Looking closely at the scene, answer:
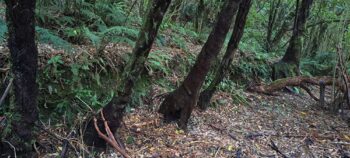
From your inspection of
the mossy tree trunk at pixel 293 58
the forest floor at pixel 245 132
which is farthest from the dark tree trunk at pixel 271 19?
the forest floor at pixel 245 132

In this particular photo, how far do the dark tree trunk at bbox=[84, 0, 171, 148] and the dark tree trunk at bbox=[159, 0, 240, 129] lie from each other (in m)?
1.24

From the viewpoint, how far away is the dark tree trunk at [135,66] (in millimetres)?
3508

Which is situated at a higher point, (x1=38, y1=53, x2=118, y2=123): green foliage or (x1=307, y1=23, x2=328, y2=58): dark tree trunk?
(x1=307, y1=23, x2=328, y2=58): dark tree trunk

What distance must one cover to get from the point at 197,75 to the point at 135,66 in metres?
1.39

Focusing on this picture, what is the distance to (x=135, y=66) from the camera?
3.75 metres

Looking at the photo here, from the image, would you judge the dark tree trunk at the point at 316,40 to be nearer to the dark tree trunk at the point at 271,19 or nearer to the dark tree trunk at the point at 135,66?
the dark tree trunk at the point at 271,19

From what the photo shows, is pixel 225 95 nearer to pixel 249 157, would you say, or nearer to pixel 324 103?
pixel 249 157

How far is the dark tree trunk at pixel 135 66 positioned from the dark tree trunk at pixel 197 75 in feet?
4.06

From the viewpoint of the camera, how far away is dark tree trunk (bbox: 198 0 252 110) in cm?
526

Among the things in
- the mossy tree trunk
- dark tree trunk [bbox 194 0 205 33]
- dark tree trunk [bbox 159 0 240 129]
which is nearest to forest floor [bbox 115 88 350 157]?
dark tree trunk [bbox 159 0 240 129]

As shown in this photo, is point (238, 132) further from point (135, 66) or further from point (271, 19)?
point (271, 19)

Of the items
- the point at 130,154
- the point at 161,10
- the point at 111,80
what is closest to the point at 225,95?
the point at 111,80

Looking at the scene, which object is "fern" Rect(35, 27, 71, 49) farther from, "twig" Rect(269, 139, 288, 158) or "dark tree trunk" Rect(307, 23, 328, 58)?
"dark tree trunk" Rect(307, 23, 328, 58)

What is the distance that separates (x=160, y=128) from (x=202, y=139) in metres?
0.64
